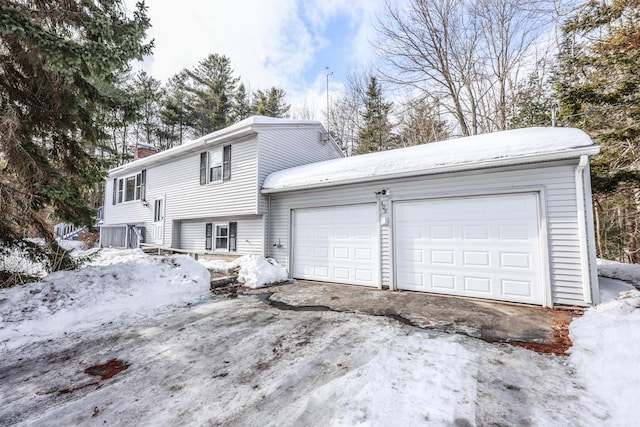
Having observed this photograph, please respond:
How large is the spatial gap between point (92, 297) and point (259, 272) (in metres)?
3.62

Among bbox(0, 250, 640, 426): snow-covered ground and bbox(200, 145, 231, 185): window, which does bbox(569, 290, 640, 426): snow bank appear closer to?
bbox(0, 250, 640, 426): snow-covered ground

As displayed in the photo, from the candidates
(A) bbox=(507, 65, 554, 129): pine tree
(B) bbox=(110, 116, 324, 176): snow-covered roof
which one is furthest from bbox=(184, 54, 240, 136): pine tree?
(A) bbox=(507, 65, 554, 129): pine tree

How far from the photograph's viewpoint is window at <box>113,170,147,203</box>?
44.2 ft

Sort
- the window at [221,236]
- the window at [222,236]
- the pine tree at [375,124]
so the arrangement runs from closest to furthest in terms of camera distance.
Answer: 1. the window at [221,236]
2. the window at [222,236]
3. the pine tree at [375,124]

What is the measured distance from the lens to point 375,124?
1936 centimetres

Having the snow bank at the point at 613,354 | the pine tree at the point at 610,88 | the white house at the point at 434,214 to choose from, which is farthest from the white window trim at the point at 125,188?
the pine tree at the point at 610,88

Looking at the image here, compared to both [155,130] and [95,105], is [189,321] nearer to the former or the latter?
[95,105]

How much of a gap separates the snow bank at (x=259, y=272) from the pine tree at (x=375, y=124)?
13144mm

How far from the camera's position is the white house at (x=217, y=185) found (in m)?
9.16

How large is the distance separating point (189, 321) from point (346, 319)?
2.70 metres

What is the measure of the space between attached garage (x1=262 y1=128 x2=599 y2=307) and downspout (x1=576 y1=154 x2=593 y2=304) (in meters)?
A: 0.02

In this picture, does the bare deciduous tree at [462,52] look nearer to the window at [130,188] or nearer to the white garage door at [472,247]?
the white garage door at [472,247]

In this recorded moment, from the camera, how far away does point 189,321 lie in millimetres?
4672

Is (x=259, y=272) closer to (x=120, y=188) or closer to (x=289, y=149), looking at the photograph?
(x=289, y=149)
